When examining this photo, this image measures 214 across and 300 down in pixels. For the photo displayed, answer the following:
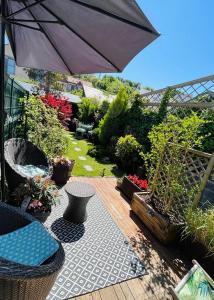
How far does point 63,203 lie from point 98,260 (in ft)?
5.67

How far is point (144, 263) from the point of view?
338cm

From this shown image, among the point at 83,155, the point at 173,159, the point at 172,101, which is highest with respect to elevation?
the point at 172,101

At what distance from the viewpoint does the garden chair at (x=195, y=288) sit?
2335 mm

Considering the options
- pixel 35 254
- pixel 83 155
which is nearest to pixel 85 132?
pixel 83 155

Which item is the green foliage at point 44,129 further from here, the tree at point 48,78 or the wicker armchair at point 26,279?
the tree at point 48,78

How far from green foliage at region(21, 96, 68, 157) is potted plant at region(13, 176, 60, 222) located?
2321 mm

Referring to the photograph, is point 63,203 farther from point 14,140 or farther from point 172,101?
point 172,101

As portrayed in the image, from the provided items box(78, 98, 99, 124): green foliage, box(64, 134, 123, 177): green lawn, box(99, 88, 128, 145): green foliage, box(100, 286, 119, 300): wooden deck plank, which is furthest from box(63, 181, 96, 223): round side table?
box(78, 98, 99, 124): green foliage

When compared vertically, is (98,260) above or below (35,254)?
below

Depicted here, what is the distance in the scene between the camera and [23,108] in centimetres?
670

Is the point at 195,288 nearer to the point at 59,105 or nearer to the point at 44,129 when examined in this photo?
the point at 44,129

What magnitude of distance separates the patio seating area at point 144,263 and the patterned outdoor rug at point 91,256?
0.11 m

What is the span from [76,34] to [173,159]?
313 centimetres

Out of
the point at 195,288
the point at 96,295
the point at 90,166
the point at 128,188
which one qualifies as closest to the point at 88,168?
the point at 90,166
